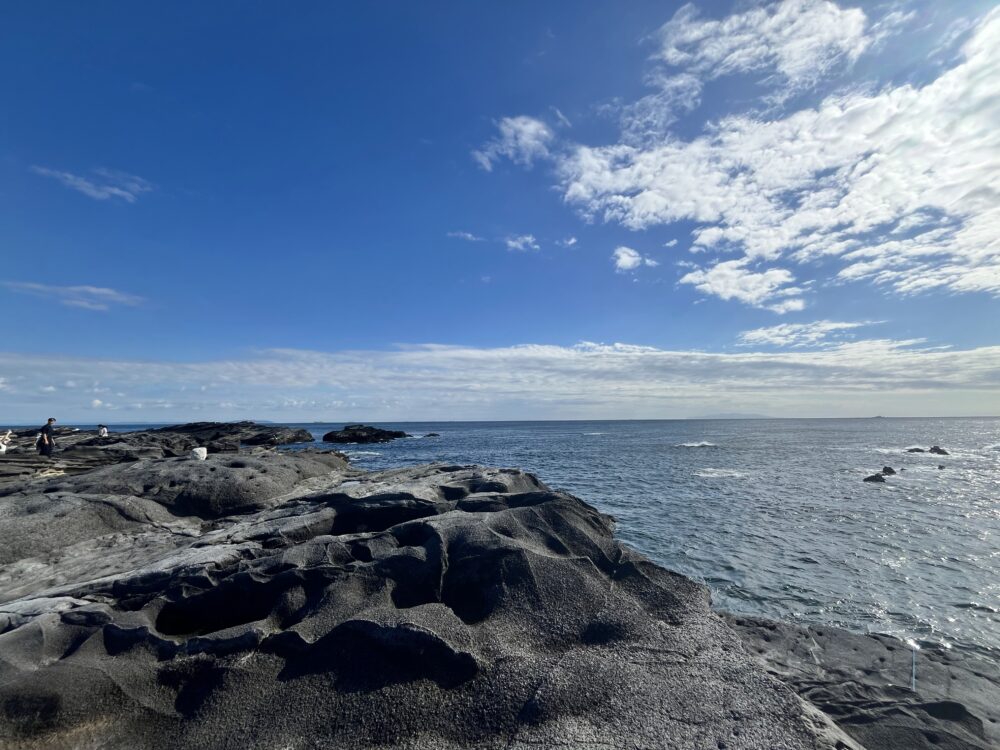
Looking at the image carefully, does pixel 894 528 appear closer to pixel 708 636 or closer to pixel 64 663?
pixel 708 636

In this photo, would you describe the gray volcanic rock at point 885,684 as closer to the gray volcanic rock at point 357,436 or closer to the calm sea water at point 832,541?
the calm sea water at point 832,541

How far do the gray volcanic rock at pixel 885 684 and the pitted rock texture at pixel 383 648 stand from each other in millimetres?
1325

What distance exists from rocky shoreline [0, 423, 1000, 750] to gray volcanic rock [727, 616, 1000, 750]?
0.13 ft

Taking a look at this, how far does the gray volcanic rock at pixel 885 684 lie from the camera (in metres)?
6.88

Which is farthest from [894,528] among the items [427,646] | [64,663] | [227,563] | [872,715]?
[64,663]

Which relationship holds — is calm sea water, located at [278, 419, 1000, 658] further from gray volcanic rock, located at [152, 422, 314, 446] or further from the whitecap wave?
gray volcanic rock, located at [152, 422, 314, 446]

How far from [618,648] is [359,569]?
5084 mm

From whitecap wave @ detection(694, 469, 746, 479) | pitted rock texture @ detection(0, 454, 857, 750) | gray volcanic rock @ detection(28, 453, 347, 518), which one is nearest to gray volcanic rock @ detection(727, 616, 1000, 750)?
pitted rock texture @ detection(0, 454, 857, 750)

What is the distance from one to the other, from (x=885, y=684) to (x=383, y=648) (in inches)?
343

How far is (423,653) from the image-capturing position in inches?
281

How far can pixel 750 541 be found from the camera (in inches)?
703

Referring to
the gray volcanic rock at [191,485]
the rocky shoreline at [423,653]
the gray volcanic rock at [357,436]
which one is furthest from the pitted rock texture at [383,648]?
the gray volcanic rock at [357,436]

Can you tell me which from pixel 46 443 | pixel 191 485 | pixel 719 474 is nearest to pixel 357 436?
pixel 46 443

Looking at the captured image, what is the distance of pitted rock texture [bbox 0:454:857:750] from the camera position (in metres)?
6.04
